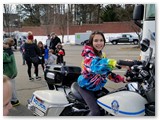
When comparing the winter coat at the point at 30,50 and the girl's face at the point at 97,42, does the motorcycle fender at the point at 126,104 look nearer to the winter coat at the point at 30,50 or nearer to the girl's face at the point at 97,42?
the girl's face at the point at 97,42

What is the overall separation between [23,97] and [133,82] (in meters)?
2.31

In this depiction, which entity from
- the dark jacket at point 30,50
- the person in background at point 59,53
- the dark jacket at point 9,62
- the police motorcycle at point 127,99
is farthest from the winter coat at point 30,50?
the police motorcycle at point 127,99

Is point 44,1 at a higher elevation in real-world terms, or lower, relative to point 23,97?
higher

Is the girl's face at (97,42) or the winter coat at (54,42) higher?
the girl's face at (97,42)

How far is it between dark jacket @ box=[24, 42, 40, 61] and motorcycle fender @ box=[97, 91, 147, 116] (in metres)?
3.36

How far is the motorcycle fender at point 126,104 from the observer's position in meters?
1.82

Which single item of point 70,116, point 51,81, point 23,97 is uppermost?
point 51,81

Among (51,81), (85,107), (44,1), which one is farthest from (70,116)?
(44,1)

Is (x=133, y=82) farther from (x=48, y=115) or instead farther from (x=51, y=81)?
(x=51, y=81)

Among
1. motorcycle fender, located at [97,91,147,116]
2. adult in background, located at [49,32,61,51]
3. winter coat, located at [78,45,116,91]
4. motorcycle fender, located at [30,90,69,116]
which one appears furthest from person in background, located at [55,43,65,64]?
motorcycle fender, located at [97,91,147,116]

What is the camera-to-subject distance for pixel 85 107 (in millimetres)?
2096

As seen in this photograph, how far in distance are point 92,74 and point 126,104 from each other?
40 centimetres

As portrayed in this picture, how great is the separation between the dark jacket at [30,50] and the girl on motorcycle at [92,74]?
3.03 meters

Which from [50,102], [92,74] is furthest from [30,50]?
[92,74]
